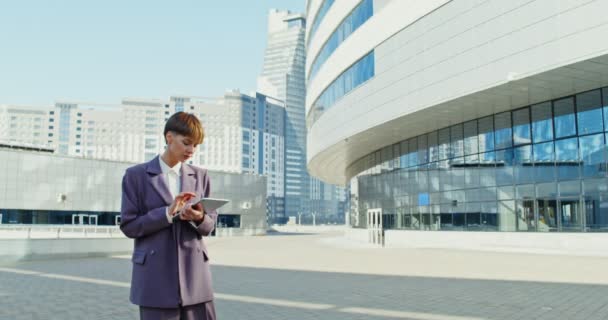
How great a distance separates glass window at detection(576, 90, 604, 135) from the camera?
21.5 meters

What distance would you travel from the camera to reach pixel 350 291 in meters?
10.7

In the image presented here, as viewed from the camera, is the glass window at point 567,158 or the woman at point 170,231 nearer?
the woman at point 170,231

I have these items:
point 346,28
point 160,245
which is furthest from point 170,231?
point 346,28

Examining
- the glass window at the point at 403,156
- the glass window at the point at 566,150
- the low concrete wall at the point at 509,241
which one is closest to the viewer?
the low concrete wall at the point at 509,241

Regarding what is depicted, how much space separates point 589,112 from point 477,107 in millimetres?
4681

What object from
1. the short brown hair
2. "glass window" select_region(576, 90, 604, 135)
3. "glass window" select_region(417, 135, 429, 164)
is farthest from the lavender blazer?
"glass window" select_region(417, 135, 429, 164)

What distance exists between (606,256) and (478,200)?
7423 mm

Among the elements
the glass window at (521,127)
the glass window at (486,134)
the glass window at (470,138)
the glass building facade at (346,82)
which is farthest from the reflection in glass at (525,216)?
the glass building facade at (346,82)

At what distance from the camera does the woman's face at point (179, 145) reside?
119 inches

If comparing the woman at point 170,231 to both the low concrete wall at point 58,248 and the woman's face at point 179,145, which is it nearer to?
the woman's face at point 179,145

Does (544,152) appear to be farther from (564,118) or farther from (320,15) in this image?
(320,15)

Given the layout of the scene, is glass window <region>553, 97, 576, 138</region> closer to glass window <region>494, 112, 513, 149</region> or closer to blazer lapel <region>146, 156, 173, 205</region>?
glass window <region>494, 112, 513, 149</region>

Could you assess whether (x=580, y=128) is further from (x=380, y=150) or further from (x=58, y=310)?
(x=58, y=310)

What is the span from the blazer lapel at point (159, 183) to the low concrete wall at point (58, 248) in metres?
17.2
